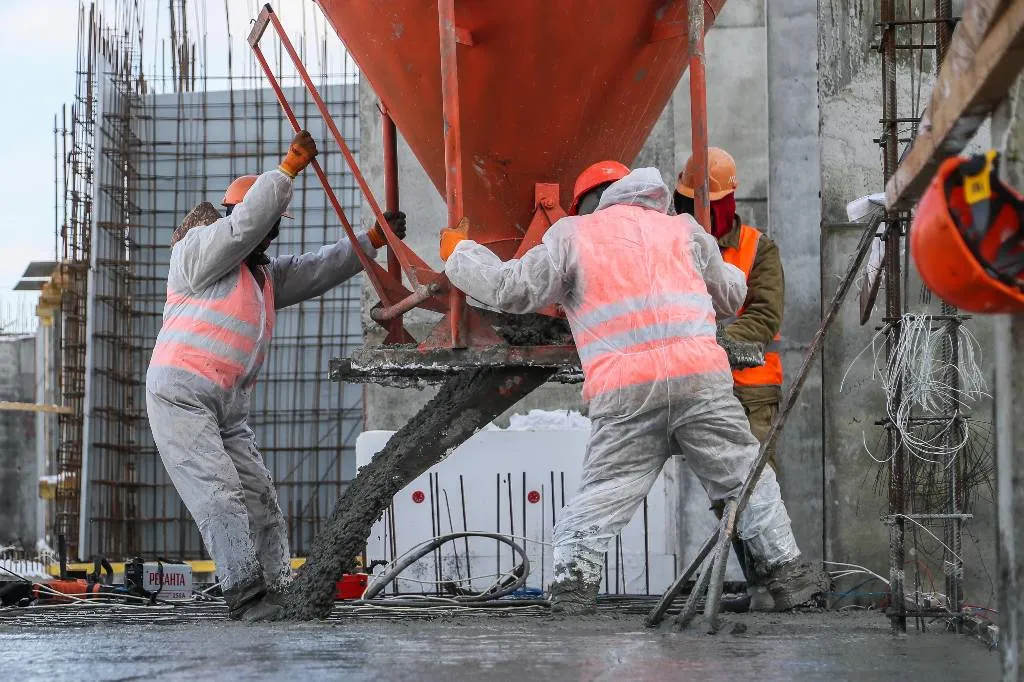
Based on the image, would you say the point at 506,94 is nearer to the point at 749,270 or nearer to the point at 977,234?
the point at 749,270

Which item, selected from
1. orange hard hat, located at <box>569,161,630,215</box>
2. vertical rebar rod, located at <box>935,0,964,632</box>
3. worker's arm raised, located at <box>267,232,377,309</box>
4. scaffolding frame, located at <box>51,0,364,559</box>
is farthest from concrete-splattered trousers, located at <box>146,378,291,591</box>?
scaffolding frame, located at <box>51,0,364,559</box>

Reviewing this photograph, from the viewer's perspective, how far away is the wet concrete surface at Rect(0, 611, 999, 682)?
275 centimetres

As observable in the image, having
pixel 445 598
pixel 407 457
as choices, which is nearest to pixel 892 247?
pixel 407 457

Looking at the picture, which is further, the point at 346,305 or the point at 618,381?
the point at 346,305

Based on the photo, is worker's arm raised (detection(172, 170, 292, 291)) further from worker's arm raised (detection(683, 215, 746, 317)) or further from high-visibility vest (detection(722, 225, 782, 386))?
high-visibility vest (detection(722, 225, 782, 386))

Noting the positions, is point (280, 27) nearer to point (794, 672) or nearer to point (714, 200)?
point (714, 200)

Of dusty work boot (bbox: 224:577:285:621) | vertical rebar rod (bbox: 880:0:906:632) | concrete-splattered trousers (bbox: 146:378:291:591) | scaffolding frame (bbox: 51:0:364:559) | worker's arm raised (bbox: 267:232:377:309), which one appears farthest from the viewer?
scaffolding frame (bbox: 51:0:364:559)

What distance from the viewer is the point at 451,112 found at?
4648mm

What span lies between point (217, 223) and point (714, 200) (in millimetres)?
2130

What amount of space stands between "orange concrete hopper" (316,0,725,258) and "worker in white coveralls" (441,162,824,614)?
60cm

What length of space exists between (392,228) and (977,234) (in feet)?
12.6

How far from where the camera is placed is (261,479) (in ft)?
18.5

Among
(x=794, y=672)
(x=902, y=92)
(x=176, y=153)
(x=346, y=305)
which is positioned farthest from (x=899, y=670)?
(x=176, y=153)

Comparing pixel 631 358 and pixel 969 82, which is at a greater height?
pixel 969 82
